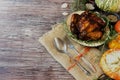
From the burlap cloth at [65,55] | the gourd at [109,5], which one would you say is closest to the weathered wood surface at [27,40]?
the burlap cloth at [65,55]

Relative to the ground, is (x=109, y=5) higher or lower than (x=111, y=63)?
higher

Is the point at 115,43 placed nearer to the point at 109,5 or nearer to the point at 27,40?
the point at 109,5

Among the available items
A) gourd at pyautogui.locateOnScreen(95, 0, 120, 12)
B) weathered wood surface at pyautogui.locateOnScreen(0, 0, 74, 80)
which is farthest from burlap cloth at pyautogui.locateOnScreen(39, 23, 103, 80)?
gourd at pyautogui.locateOnScreen(95, 0, 120, 12)

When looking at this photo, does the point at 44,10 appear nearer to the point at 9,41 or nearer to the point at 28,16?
the point at 28,16

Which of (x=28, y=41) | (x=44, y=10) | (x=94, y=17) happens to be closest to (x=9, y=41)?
(x=28, y=41)

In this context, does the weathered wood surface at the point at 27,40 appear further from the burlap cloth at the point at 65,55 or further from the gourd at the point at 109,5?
the gourd at the point at 109,5

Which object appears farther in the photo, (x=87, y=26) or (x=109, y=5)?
(x=109, y=5)

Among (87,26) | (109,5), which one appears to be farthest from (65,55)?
(109,5)

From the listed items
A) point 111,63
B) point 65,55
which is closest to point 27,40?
point 65,55
